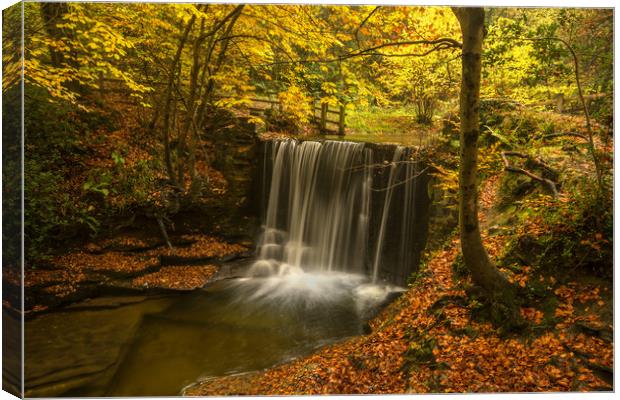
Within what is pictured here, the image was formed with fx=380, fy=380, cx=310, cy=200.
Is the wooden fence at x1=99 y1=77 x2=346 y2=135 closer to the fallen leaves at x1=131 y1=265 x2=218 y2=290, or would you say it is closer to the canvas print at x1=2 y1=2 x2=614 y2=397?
the canvas print at x1=2 y1=2 x2=614 y2=397

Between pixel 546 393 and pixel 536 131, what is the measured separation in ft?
11.8

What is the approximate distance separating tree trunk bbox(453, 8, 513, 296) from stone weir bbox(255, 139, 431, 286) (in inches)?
118

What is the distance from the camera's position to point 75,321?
237 inches

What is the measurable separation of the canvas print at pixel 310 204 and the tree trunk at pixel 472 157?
2 cm

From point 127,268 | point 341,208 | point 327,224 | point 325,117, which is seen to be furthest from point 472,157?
point 127,268

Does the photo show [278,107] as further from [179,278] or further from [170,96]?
[179,278]

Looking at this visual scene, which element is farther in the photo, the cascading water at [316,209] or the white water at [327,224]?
the cascading water at [316,209]

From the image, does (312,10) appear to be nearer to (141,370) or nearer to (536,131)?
(536,131)

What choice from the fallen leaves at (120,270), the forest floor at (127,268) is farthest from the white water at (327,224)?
the fallen leaves at (120,270)

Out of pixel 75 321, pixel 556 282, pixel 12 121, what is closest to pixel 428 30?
pixel 556 282

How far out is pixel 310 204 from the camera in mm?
8672

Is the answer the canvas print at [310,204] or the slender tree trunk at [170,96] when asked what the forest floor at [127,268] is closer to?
the canvas print at [310,204]

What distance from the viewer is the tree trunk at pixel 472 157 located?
3.28 meters

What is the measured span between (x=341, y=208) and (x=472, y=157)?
4908mm
